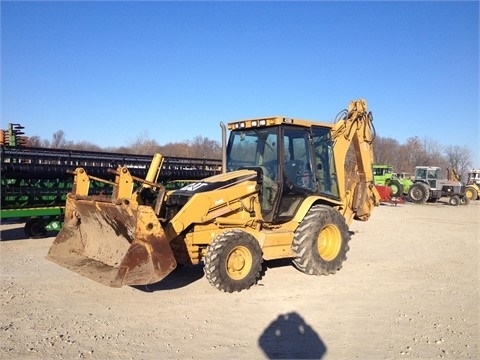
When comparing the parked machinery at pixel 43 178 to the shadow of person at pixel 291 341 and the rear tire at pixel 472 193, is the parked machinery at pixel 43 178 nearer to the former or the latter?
the shadow of person at pixel 291 341

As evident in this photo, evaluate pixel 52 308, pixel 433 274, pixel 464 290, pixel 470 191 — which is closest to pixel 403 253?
pixel 433 274

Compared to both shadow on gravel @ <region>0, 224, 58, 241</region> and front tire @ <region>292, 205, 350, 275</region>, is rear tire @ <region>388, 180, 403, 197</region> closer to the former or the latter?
front tire @ <region>292, 205, 350, 275</region>

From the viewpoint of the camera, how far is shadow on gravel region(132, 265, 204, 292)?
21.0 ft

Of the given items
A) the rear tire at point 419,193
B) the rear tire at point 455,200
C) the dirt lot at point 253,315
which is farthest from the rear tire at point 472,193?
the dirt lot at point 253,315

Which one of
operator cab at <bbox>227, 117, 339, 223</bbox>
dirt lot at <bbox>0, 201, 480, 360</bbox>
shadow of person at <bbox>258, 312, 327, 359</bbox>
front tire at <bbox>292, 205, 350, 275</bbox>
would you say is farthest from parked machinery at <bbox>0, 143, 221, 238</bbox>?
shadow of person at <bbox>258, 312, 327, 359</bbox>

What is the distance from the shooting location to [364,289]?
256 inches

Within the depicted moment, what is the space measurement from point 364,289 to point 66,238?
15.0 ft

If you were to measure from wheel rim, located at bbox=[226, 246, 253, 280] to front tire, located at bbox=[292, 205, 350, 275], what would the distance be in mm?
1126

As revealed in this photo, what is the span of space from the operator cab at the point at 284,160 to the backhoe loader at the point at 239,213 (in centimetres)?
2

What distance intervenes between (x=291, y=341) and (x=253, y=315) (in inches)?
33.5

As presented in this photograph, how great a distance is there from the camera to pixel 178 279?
690 cm

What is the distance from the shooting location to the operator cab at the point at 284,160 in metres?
7.06

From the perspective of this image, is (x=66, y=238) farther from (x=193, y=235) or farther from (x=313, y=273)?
(x=313, y=273)

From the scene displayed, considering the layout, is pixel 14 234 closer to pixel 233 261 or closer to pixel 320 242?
pixel 233 261
